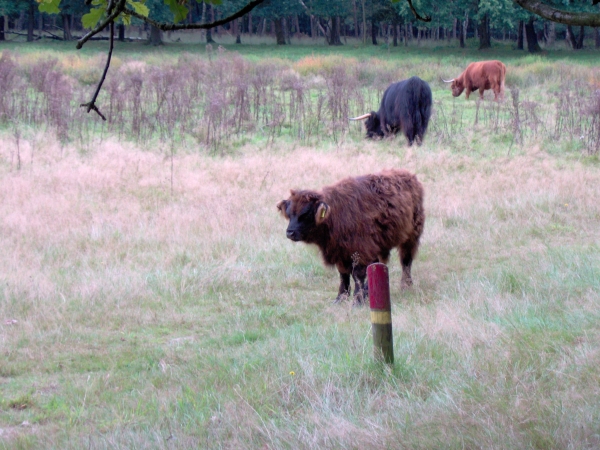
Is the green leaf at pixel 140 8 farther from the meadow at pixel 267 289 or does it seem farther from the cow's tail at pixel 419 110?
the cow's tail at pixel 419 110

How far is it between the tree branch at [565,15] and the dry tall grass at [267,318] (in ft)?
6.53

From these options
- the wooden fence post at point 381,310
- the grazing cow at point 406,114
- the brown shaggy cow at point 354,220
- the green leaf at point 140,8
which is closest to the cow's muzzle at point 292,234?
the brown shaggy cow at point 354,220

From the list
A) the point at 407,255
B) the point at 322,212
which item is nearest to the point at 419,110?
the point at 407,255

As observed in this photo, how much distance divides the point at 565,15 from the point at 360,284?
4.57 m

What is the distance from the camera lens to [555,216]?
10.9 meters

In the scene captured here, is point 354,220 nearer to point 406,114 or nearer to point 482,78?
point 406,114

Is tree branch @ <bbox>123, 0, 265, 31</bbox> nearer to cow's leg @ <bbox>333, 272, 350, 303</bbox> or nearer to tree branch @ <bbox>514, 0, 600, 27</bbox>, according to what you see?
tree branch @ <bbox>514, 0, 600, 27</bbox>

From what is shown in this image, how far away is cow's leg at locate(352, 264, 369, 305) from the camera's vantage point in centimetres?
753

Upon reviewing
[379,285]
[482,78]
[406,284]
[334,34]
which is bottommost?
[406,284]

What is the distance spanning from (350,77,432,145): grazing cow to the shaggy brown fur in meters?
7.61

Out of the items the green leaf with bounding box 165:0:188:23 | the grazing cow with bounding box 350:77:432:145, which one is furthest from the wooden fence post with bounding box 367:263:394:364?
the grazing cow with bounding box 350:77:432:145

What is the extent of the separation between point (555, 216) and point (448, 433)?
7.99 m

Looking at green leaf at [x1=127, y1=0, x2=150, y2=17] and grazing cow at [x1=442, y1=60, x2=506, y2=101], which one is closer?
green leaf at [x1=127, y1=0, x2=150, y2=17]

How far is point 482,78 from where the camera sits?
85.4 ft
